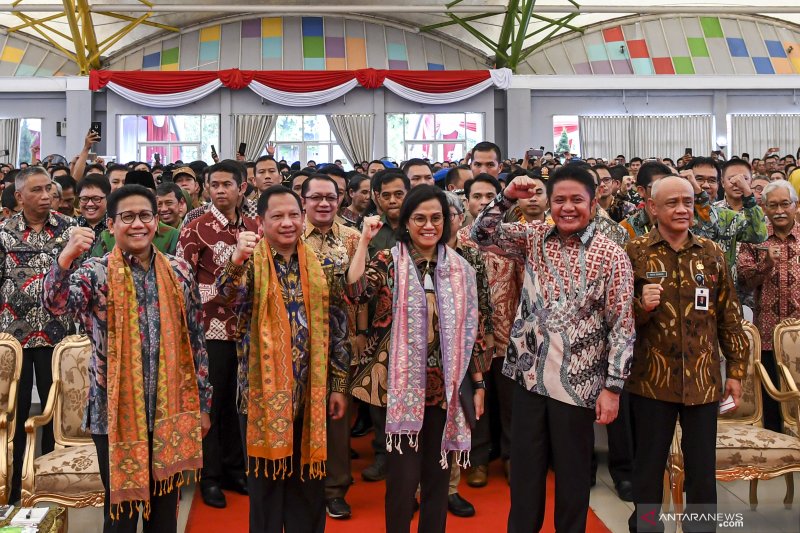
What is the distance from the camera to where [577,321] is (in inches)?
102

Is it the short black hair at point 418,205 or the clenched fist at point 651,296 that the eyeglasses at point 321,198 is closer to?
the short black hair at point 418,205

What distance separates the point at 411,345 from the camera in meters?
2.66

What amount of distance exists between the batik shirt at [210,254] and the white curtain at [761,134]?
14262mm

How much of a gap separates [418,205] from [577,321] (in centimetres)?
68

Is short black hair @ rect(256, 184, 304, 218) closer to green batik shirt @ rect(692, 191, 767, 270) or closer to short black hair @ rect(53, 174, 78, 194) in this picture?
green batik shirt @ rect(692, 191, 767, 270)

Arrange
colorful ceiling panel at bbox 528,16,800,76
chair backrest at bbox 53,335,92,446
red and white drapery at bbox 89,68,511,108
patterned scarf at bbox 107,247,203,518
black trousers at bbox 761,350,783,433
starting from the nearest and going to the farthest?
patterned scarf at bbox 107,247,203,518 → chair backrest at bbox 53,335,92,446 → black trousers at bbox 761,350,783,433 → red and white drapery at bbox 89,68,511,108 → colorful ceiling panel at bbox 528,16,800,76

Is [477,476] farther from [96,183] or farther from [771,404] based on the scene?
[96,183]

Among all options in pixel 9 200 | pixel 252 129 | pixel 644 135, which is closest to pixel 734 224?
pixel 9 200

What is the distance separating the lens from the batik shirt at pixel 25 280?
3488 mm

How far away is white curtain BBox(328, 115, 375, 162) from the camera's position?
14.4 metres

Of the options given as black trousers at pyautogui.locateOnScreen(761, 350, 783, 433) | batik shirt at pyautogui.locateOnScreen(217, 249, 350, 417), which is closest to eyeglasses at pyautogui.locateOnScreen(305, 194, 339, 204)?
batik shirt at pyautogui.locateOnScreen(217, 249, 350, 417)

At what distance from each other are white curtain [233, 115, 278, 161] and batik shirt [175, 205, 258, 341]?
11154 millimetres

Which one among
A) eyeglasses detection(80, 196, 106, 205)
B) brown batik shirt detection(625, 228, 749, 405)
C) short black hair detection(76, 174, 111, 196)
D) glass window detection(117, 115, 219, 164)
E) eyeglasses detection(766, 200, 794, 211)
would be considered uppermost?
glass window detection(117, 115, 219, 164)

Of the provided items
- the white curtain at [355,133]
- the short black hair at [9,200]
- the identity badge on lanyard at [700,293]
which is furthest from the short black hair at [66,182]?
the white curtain at [355,133]
